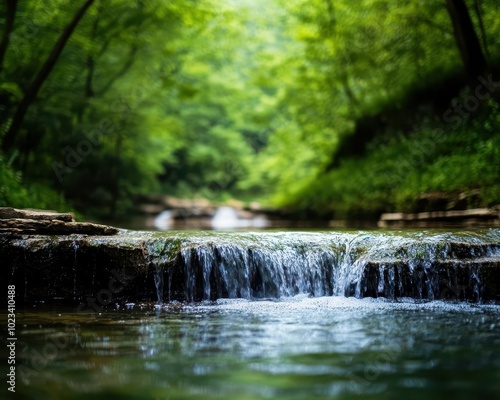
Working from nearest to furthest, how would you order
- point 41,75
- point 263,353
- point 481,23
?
point 263,353, point 41,75, point 481,23

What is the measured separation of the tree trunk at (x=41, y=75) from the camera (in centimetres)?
1245

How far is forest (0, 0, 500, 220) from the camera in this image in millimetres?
13398

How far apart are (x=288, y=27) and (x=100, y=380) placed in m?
19.5

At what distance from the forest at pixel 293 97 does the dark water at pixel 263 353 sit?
6036 mm

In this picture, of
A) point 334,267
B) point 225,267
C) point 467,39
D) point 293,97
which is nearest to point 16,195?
point 225,267

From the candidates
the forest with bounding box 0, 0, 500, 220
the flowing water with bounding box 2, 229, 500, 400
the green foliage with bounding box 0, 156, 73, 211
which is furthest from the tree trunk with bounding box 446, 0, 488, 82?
the green foliage with bounding box 0, 156, 73, 211

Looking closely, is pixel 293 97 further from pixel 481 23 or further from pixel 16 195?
pixel 16 195

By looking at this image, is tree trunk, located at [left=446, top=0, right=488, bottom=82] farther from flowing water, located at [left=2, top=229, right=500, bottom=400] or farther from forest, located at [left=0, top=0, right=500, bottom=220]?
flowing water, located at [left=2, top=229, right=500, bottom=400]

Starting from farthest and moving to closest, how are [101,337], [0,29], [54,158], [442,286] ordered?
[54,158]
[0,29]
[442,286]
[101,337]

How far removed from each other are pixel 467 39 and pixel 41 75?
946cm

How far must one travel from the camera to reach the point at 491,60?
1453 centimetres

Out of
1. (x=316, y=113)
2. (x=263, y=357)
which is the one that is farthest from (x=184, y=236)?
(x=316, y=113)

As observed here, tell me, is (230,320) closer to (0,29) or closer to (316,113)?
(0,29)

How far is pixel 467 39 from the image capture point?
13078mm
